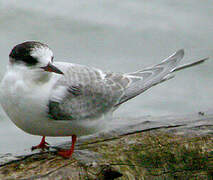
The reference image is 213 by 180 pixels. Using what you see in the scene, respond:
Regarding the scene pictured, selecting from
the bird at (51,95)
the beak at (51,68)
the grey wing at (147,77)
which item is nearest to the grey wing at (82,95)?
the bird at (51,95)

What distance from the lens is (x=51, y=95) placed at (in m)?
4.32

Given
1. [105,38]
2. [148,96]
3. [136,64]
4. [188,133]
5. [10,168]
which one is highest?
[105,38]

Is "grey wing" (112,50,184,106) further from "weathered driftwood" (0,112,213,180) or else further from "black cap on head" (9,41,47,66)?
"black cap on head" (9,41,47,66)

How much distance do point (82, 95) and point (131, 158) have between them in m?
0.81

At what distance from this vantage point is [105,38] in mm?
9828

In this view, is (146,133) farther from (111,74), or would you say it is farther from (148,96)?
(148,96)

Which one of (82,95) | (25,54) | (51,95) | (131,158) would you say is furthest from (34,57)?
(131,158)

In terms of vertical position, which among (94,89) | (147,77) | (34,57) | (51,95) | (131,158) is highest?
(147,77)

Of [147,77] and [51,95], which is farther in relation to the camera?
[147,77]

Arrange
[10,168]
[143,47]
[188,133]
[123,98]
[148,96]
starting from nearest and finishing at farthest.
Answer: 1. [10,168]
2. [188,133]
3. [123,98]
4. [148,96]
5. [143,47]

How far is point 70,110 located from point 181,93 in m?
4.27

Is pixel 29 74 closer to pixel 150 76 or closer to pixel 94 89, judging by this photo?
pixel 94 89

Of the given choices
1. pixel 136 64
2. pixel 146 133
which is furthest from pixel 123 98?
pixel 136 64

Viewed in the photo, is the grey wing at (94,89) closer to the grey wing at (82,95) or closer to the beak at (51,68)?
the grey wing at (82,95)
